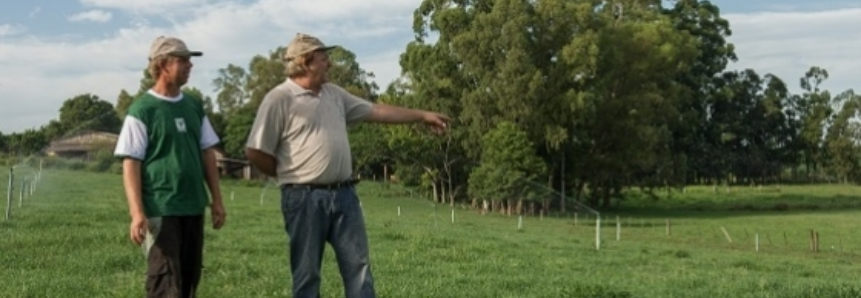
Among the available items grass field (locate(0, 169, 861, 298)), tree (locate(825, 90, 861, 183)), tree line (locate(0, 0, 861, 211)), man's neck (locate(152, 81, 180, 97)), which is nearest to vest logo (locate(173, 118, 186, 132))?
man's neck (locate(152, 81, 180, 97))

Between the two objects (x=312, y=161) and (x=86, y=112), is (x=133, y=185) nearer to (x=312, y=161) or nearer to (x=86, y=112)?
(x=312, y=161)

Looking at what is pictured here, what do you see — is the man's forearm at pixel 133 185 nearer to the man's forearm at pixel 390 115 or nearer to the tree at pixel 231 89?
the man's forearm at pixel 390 115

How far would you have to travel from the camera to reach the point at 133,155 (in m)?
6.15

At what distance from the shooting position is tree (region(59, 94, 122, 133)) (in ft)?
293

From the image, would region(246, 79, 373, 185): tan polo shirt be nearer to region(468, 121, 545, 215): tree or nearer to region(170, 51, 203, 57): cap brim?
region(170, 51, 203, 57): cap brim

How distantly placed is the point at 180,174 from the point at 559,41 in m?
52.9

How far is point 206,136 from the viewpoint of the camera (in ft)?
21.5

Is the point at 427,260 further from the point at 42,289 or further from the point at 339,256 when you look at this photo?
the point at 339,256

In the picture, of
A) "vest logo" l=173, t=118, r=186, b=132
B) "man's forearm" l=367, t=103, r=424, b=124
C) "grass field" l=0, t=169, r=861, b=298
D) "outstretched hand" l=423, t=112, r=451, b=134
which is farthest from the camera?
"grass field" l=0, t=169, r=861, b=298

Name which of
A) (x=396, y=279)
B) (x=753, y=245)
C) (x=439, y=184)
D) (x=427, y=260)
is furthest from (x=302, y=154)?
(x=439, y=184)

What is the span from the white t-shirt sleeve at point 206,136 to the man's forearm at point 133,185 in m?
0.44

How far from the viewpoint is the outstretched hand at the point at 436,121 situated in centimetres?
702

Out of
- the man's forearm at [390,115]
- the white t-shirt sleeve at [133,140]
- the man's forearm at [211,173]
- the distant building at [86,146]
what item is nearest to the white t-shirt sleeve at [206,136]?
the man's forearm at [211,173]

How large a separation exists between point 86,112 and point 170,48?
9415 centimetres
